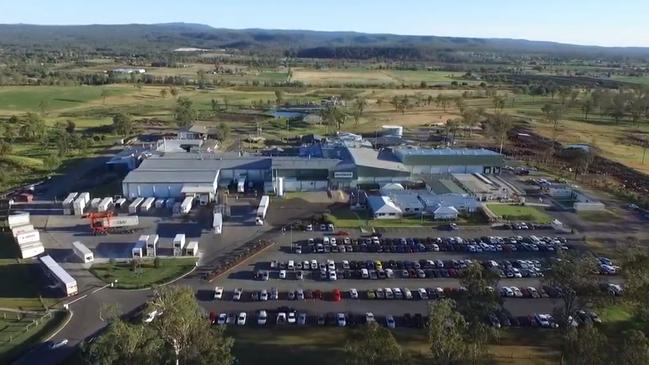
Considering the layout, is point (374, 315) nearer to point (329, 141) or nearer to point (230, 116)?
point (329, 141)

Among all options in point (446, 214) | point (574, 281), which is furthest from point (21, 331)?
point (446, 214)

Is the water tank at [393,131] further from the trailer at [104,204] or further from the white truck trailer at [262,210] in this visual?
the trailer at [104,204]

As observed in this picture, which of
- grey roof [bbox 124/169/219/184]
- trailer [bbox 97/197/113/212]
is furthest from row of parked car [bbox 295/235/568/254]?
trailer [bbox 97/197/113/212]

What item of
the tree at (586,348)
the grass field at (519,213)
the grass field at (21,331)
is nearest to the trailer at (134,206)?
the grass field at (21,331)

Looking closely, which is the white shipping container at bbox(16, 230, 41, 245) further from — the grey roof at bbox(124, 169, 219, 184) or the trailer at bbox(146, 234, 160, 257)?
the grey roof at bbox(124, 169, 219, 184)

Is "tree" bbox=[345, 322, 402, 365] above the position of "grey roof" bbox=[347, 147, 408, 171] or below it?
below

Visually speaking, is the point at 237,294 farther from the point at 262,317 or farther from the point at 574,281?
the point at 574,281
